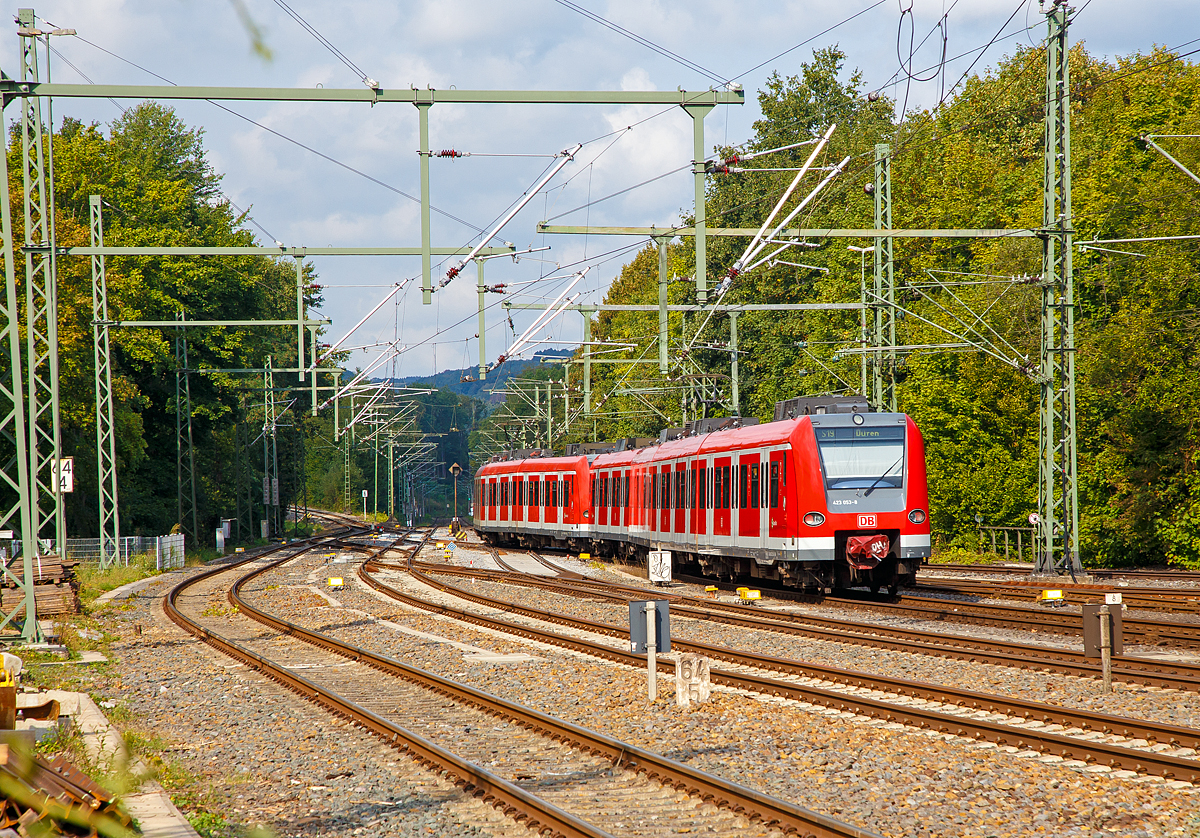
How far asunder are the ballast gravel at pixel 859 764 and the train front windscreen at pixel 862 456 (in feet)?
25.7

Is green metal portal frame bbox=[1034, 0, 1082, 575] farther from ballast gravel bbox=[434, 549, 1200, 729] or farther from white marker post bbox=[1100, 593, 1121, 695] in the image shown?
white marker post bbox=[1100, 593, 1121, 695]

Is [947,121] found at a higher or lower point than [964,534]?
higher

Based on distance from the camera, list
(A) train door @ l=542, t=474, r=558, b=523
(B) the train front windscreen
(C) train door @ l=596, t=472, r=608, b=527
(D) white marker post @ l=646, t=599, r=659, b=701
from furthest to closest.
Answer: (A) train door @ l=542, t=474, r=558, b=523, (C) train door @ l=596, t=472, r=608, b=527, (B) the train front windscreen, (D) white marker post @ l=646, t=599, r=659, b=701

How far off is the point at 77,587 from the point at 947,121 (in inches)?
1786

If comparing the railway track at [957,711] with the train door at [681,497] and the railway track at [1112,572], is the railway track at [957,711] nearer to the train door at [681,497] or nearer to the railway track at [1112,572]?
the train door at [681,497]

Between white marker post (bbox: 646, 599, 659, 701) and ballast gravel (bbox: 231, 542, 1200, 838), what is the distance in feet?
→ 0.54

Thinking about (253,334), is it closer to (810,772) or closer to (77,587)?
(77,587)

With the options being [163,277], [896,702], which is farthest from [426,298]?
[163,277]

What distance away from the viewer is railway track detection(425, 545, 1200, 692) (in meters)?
12.4

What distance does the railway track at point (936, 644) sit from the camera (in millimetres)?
12359

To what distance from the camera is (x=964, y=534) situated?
3850 centimetres

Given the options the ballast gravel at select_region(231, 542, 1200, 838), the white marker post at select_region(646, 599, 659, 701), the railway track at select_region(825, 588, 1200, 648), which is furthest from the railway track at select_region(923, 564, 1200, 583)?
the white marker post at select_region(646, 599, 659, 701)

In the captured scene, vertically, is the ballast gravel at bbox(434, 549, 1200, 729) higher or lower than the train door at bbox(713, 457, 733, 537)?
lower

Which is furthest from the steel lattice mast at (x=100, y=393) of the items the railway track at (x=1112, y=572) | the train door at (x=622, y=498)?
the railway track at (x=1112, y=572)
